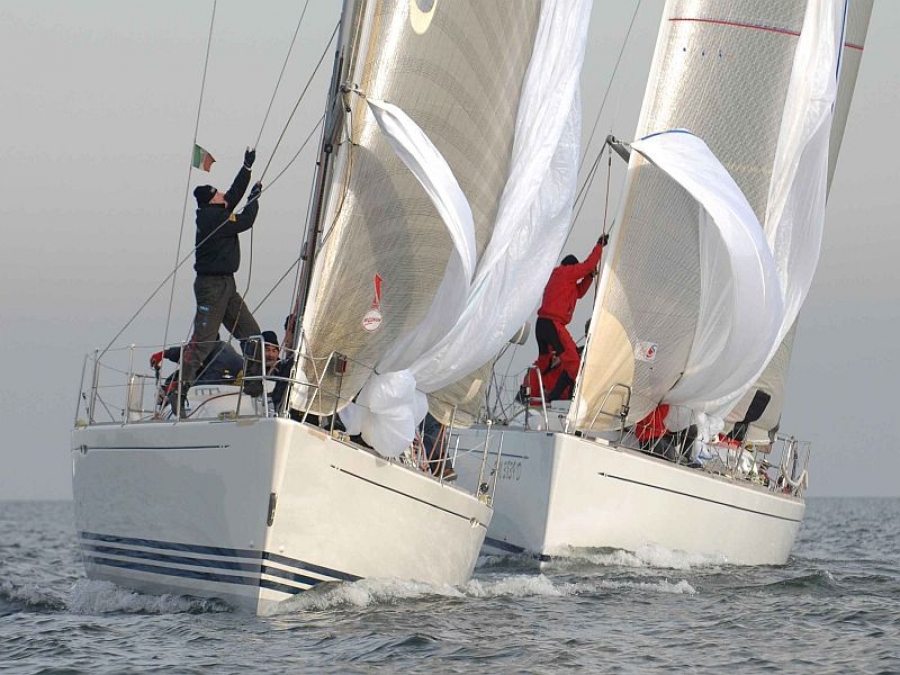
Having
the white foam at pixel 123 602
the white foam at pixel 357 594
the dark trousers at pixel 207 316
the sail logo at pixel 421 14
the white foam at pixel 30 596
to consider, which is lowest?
the white foam at pixel 30 596

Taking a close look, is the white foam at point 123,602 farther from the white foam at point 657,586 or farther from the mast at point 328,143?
the white foam at point 657,586

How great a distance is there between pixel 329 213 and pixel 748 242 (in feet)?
16.3

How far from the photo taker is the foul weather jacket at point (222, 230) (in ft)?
38.4

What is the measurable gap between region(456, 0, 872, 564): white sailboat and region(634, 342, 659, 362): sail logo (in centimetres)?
2

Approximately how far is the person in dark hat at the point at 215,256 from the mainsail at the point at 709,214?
166 inches

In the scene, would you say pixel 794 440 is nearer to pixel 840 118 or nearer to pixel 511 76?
pixel 840 118

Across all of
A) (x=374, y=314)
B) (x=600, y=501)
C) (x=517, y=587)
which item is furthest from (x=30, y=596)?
(x=600, y=501)

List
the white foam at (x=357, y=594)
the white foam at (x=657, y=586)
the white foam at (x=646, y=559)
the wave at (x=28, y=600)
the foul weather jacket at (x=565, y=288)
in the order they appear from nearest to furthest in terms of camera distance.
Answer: the white foam at (x=357, y=594), the wave at (x=28, y=600), the white foam at (x=657, y=586), the white foam at (x=646, y=559), the foul weather jacket at (x=565, y=288)

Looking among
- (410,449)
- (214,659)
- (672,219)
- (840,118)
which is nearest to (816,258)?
(672,219)

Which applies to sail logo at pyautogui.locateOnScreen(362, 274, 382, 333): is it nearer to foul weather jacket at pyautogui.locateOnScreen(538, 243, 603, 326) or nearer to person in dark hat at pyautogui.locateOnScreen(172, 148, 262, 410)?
person in dark hat at pyautogui.locateOnScreen(172, 148, 262, 410)

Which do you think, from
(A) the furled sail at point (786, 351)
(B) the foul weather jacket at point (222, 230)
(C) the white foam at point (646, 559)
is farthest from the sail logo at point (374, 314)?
(A) the furled sail at point (786, 351)

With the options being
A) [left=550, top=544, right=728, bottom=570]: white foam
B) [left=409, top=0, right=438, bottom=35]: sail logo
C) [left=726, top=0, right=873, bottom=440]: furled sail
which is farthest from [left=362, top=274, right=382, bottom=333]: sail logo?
[left=726, top=0, right=873, bottom=440]: furled sail

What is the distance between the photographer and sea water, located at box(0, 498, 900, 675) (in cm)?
881

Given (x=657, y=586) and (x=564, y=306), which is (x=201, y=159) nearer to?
(x=564, y=306)
